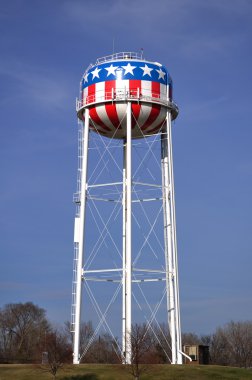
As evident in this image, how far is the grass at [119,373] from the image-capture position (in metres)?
31.8

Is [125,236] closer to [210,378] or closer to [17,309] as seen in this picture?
[210,378]

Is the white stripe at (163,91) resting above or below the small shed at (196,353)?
above

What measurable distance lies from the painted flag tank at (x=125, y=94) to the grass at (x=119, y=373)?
13.0 m

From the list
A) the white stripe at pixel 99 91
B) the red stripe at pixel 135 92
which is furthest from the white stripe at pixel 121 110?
the white stripe at pixel 99 91

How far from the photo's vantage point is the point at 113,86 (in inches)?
1437

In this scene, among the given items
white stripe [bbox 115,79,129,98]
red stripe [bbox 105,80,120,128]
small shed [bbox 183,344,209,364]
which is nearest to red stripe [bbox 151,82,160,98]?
white stripe [bbox 115,79,129,98]

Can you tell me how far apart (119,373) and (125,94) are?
1462cm

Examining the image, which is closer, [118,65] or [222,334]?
[118,65]

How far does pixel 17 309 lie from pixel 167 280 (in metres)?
51.6

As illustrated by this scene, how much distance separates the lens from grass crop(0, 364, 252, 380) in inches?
1253

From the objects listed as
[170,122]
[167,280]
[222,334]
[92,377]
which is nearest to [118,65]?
[170,122]

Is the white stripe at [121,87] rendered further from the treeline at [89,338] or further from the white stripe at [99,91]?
the treeline at [89,338]

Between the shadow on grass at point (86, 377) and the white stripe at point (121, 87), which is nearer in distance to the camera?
the shadow on grass at point (86, 377)

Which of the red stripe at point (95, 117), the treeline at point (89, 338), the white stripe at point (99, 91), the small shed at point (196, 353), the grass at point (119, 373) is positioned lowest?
the grass at point (119, 373)
